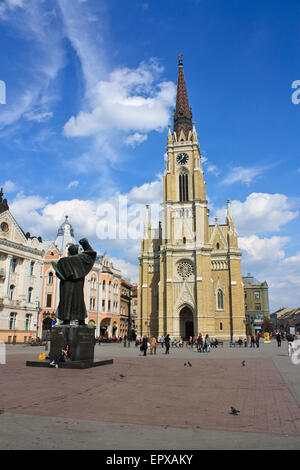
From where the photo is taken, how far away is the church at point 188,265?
2199 inches

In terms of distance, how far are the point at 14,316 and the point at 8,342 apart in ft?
10.6

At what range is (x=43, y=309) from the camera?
50938 mm

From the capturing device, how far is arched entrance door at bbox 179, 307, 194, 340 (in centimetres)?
5862

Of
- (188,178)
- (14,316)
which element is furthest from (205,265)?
(14,316)

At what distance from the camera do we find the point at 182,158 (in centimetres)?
6475

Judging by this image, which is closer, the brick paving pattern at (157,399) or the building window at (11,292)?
the brick paving pattern at (157,399)

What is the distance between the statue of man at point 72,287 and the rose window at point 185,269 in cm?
4344

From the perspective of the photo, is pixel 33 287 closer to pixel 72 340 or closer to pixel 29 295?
pixel 29 295

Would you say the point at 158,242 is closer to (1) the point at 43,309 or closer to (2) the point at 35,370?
(1) the point at 43,309

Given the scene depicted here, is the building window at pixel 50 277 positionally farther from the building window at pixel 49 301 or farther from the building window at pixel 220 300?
the building window at pixel 220 300

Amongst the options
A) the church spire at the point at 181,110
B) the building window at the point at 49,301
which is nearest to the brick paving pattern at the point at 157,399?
the building window at the point at 49,301

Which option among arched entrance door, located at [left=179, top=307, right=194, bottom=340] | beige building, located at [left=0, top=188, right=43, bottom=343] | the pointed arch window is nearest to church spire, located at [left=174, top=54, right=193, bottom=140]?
the pointed arch window

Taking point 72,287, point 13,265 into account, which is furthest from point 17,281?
point 72,287

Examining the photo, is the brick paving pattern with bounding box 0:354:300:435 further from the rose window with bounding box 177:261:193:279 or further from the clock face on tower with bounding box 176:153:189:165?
the clock face on tower with bounding box 176:153:189:165
